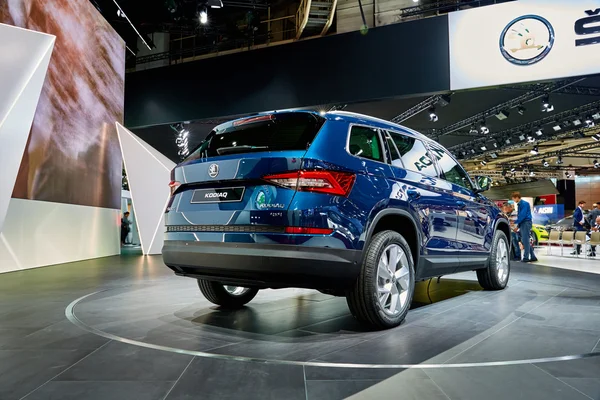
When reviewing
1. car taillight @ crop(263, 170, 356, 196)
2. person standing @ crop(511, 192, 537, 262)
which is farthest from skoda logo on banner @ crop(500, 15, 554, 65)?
car taillight @ crop(263, 170, 356, 196)

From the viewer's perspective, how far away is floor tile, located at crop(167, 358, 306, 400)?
199 centimetres

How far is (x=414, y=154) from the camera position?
382 centimetres

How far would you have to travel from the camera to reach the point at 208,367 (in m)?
2.37

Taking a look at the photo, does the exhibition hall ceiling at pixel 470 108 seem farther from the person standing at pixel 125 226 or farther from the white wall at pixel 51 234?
the white wall at pixel 51 234

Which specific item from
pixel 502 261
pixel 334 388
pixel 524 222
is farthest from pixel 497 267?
pixel 524 222

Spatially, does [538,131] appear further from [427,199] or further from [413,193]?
[413,193]

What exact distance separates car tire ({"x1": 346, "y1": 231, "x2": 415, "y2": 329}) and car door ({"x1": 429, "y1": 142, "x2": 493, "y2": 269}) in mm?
1153

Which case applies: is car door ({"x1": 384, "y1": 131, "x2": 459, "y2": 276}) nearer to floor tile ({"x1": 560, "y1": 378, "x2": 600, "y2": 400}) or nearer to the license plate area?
the license plate area

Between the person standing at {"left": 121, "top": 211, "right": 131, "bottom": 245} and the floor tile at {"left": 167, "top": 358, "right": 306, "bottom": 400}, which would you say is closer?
the floor tile at {"left": 167, "top": 358, "right": 306, "bottom": 400}

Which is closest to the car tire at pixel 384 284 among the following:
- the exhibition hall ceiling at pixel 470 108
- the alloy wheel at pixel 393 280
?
the alloy wheel at pixel 393 280

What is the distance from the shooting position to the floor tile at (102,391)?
1.97 meters

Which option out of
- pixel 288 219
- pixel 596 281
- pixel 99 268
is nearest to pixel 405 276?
pixel 288 219

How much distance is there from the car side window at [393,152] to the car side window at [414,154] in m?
0.06

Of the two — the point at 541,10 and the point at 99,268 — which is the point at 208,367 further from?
the point at 541,10
